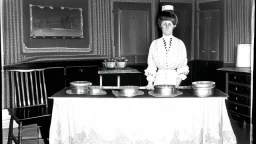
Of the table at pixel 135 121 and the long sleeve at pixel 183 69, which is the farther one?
the long sleeve at pixel 183 69

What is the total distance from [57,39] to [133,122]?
Answer: 4.50 m

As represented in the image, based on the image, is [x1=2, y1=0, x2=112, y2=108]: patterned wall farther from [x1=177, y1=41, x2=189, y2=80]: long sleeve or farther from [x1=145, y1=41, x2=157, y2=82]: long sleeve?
[x1=177, y1=41, x2=189, y2=80]: long sleeve

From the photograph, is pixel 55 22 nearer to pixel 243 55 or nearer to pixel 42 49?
pixel 42 49

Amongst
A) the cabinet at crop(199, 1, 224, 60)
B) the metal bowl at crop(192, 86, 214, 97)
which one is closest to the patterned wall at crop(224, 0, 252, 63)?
the cabinet at crop(199, 1, 224, 60)

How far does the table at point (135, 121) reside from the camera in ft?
10.8

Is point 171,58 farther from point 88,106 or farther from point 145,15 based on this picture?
point 145,15

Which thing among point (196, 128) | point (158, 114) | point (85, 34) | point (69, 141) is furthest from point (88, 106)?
point (85, 34)

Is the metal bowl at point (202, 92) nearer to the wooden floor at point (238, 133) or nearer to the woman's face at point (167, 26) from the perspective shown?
the woman's face at point (167, 26)

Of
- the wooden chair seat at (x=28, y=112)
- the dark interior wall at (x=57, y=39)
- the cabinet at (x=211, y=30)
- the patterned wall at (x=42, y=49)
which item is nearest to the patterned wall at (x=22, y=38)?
the patterned wall at (x=42, y=49)

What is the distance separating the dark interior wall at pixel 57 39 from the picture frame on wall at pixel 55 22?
71 millimetres

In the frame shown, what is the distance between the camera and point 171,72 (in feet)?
13.0

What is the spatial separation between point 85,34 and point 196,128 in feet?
16.2

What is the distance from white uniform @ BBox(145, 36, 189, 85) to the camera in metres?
3.89

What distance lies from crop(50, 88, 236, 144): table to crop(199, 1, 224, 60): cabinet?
4.77 metres
